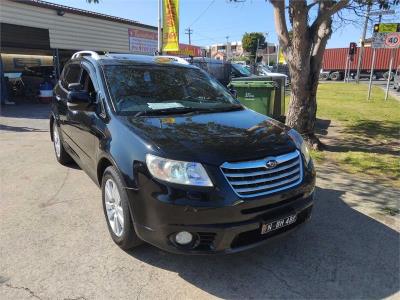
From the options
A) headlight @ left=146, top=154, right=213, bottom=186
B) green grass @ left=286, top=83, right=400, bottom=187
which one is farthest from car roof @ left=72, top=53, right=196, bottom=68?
green grass @ left=286, top=83, right=400, bottom=187

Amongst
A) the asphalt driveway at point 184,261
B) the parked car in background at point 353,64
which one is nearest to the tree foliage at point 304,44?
the asphalt driveway at point 184,261

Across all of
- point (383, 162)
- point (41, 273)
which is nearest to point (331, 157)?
point (383, 162)

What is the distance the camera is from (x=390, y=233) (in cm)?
409

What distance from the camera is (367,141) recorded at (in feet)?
29.0

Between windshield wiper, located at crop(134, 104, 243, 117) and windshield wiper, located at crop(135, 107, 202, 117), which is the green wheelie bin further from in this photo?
windshield wiper, located at crop(135, 107, 202, 117)

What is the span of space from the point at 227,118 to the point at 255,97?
5867 millimetres

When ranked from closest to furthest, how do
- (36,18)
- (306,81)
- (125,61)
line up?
(125,61)
(306,81)
(36,18)

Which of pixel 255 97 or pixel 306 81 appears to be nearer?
pixel 306 81

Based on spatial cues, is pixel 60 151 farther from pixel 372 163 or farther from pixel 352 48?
pixel 352 48

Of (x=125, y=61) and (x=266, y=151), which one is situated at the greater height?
(x=125, y=61)

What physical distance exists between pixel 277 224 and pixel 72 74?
3.87 metres

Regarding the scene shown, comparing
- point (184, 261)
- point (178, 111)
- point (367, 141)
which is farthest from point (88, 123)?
point (367, 141)

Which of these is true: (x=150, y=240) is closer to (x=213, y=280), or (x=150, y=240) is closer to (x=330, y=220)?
(x=213, y=280)

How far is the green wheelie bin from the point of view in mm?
9500
